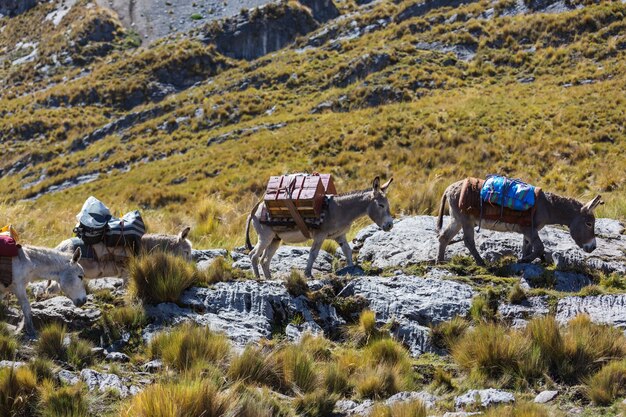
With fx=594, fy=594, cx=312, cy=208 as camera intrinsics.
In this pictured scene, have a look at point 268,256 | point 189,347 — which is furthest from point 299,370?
point 268,256

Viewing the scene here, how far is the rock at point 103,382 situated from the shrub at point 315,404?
6.24ft

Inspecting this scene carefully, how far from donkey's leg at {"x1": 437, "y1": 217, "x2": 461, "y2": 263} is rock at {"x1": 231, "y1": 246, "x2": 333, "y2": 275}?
228cm

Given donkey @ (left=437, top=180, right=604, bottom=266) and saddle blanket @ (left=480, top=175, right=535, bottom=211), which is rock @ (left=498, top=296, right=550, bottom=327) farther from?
saddle blanket @ (left=480, top=175, right=535, bottom=211)

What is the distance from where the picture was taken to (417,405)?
20.0ft

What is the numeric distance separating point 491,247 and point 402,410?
6.79m

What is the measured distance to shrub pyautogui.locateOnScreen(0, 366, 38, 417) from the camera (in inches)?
235

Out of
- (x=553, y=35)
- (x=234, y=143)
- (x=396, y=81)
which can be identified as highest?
(x=553, y=35)

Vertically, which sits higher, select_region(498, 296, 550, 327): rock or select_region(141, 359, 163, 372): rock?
select_region(141, 359, 163, 372): rock

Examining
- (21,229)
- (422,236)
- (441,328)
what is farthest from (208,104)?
(441,328)

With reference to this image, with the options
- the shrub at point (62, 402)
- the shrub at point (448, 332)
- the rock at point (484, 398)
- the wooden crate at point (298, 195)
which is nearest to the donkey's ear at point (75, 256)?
the shrub at point (62, 402)

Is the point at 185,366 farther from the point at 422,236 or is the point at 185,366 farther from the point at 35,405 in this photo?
the point at 422,236

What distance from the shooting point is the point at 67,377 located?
267 inches

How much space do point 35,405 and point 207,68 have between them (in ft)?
182

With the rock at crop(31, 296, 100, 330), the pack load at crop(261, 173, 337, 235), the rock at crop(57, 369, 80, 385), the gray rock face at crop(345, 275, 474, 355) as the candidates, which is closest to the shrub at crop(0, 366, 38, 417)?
the rock at crop(57, 369, 80, 385)
